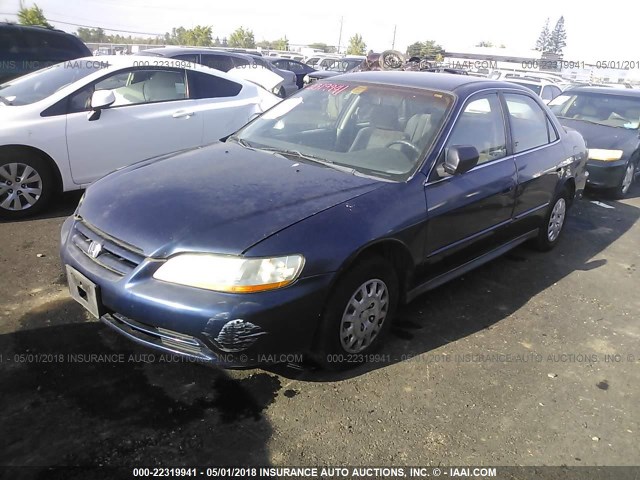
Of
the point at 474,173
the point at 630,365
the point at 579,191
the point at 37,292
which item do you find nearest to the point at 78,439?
the point at 37,292

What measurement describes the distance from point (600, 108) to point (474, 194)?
6232 millimetres

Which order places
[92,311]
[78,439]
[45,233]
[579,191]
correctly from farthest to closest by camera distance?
[579,191] → [45,233] → [92,311] → [78,439]

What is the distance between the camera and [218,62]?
1176 cm

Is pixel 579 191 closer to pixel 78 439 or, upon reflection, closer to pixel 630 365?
pixel 630 365

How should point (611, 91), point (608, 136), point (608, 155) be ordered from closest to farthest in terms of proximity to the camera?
point (608, 155), point (608, 136), point (611, 91)

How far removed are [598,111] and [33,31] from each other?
370 inches

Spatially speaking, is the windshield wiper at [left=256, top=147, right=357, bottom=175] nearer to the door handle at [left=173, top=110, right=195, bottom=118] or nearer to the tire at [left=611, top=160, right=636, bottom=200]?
the door handle at [left=173, top=110, right=195, bottom=118]

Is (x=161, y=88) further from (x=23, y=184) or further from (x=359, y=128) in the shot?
(x=359, y=128)

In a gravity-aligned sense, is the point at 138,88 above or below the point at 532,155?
above

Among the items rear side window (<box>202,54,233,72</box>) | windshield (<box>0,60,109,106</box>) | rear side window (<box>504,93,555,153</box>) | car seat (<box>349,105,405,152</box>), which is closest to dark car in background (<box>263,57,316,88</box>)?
rear side window (<box>202,54,233,72</box>)

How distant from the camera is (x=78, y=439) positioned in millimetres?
2344

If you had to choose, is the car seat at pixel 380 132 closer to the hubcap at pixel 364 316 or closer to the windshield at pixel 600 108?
the hubcap at pixel 364 316

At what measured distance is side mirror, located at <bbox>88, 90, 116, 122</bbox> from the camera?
16.4ft

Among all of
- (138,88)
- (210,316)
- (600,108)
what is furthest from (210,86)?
(600,108)
